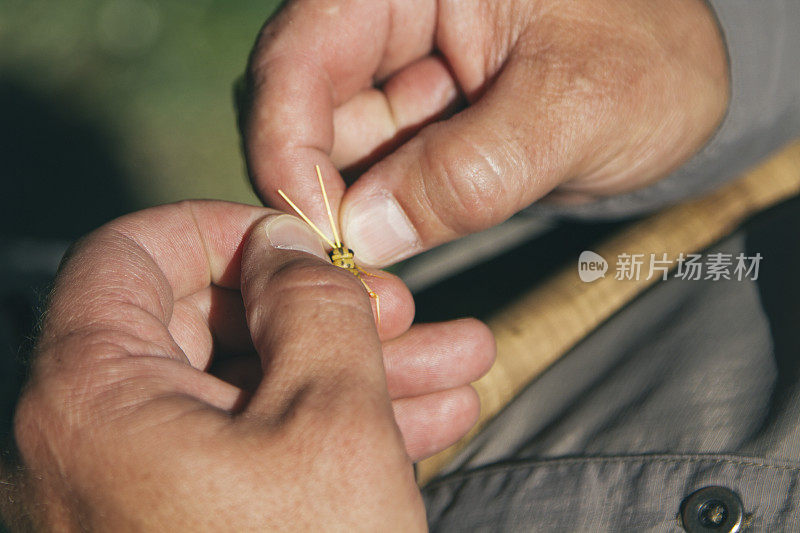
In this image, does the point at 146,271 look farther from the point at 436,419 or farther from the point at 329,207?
the point at 436,419

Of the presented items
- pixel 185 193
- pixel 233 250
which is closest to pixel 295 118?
pixel 233 250

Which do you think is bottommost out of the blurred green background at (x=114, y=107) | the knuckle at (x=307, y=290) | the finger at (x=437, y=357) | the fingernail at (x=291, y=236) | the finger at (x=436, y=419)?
the finger at (x=436, y=419)

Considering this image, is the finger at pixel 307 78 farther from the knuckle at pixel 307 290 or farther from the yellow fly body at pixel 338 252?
the knuckle at pixel 307 290

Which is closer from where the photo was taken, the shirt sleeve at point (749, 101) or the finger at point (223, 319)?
the finger at point (223, 319)

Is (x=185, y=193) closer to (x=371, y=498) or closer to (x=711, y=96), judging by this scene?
(x=711, y=96)

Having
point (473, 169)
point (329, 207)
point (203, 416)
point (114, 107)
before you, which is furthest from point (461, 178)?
point (114, 107)

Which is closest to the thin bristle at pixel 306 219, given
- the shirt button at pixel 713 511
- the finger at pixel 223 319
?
the finger at pixel 223 319

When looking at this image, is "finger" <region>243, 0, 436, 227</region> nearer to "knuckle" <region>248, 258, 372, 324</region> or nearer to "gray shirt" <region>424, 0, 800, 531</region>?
"knuckle" <region>248, 258, 372, 324</region>
